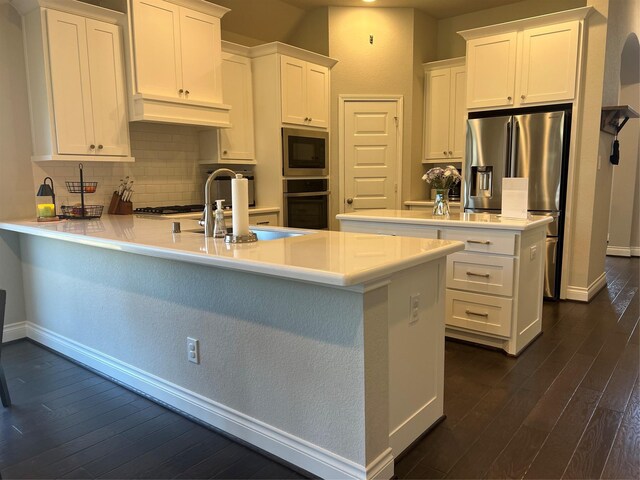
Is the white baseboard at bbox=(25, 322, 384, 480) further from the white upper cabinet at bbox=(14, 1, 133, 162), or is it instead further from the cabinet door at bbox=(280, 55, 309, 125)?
the cabinet door at bbox=(280, 55, 309, 125)

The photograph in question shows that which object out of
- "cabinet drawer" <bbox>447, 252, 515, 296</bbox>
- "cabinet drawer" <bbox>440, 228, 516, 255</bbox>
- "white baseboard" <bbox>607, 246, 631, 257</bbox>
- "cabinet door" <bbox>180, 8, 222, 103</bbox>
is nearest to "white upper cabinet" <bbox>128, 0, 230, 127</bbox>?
"cabinet door" <bbox>180, 8, 222, 103</bbox>

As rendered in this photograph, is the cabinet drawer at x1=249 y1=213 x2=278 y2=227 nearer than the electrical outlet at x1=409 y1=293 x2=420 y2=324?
No

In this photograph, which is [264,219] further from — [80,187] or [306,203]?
[80,187]

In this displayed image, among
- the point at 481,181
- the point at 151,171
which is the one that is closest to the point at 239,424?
the point at 151,171

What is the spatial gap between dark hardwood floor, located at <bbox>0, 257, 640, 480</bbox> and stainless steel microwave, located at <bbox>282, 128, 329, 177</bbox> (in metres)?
2.42

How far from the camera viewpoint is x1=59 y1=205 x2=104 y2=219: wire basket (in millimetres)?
3436

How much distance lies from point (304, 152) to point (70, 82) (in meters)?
2.20

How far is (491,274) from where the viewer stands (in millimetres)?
3031

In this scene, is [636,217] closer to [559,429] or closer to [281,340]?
[559,429]

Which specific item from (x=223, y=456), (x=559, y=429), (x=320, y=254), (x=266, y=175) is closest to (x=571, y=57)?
(x=266, y=175)

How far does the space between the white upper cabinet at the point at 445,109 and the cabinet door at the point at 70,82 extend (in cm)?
374

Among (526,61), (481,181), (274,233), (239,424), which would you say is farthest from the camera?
(481,181)

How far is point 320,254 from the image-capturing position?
180 centimetres

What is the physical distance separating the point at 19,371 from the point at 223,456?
174 centimetres
